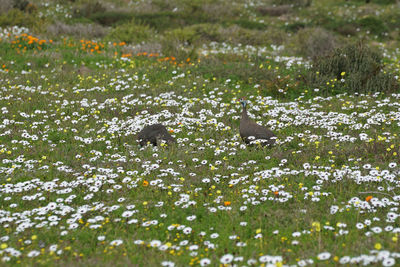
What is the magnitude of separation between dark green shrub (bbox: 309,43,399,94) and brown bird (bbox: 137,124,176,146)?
5435mm

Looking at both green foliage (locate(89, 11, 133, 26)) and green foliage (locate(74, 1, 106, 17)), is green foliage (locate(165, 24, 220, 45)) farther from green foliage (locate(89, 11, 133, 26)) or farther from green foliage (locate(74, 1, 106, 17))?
green foliage (locate(74, 1, 106, 17))

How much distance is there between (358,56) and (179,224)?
9.68m

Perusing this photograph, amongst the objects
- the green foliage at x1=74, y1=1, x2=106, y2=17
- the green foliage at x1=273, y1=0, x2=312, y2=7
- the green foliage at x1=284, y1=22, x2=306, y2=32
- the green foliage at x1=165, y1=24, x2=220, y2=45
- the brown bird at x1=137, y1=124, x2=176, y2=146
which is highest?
the green foliage at x1=74, y1=1, x2=106, y2=17

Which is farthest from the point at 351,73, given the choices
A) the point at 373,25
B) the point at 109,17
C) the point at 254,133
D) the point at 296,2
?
the point at 296,2

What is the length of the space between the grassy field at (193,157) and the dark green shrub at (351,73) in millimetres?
53

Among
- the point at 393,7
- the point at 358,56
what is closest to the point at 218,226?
the point at 358,56

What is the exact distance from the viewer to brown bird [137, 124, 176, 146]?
8652mm

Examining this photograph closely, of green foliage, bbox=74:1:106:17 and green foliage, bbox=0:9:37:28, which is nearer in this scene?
green foliage, bbox=0:9:37:28

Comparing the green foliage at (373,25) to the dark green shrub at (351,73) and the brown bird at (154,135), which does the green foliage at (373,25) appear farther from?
the brown bird at (154,135)

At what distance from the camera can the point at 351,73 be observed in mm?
12094

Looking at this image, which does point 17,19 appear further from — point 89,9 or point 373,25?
point 373,25

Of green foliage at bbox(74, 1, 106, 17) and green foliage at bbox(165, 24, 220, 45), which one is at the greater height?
green foliage at bbox(74, 1, 106, 17)

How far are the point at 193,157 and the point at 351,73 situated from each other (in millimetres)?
6745

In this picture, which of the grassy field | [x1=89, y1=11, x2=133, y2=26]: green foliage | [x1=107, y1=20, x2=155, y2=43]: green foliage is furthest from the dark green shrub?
[x1=89, y1=11, x2=133, y2=26]: green foliage
